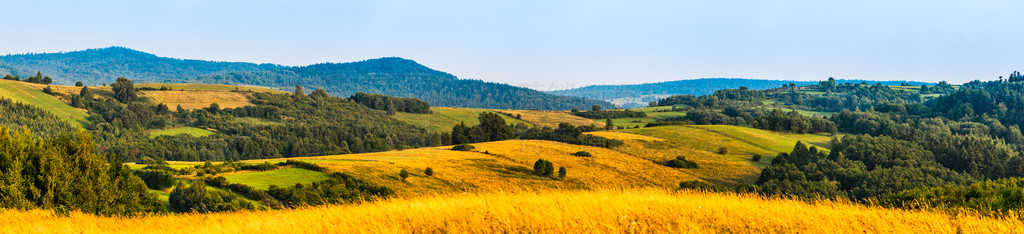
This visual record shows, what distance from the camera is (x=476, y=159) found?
218ft

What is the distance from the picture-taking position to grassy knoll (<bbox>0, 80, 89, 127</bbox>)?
135m

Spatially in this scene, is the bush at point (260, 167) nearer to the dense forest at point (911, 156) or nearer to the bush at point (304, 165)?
the bush at point (304, 165)

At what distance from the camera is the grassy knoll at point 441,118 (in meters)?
167

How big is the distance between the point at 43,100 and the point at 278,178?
5471 inches

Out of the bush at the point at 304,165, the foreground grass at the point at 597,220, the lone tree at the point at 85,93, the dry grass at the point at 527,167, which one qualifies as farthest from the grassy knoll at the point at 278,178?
the lone tree at the point at 85,93

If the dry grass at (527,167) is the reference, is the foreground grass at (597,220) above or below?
above

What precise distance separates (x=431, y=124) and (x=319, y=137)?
41.1 metres

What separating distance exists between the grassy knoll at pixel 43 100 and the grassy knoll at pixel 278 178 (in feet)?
374

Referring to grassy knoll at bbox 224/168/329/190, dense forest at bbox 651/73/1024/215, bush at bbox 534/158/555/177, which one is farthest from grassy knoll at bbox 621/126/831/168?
grassy knoll at bbox 224/168/329/190

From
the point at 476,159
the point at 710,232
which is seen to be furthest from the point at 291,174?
the point at 710,232

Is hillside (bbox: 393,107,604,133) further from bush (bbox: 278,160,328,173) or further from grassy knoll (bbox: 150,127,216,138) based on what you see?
bush (bbox: 278,160,328,173)

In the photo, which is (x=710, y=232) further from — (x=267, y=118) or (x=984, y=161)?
(x=267, y=118)

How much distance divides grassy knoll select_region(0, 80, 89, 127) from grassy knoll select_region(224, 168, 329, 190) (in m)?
114

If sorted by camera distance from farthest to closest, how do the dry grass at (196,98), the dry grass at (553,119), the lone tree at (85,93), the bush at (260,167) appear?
the dry grass at (196,98), the dry grass at (553,119), the lone tree at (85,93), the bush at (260,167)
